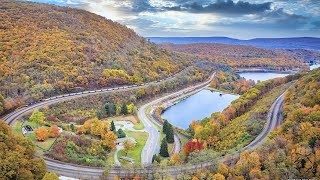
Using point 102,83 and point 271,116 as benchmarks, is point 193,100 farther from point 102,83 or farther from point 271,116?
point 271,116

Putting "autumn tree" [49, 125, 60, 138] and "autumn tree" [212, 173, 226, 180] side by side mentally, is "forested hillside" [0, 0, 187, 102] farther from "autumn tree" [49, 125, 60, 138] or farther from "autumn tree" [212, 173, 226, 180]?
"autumn tree" [212, 173, 226, 180]

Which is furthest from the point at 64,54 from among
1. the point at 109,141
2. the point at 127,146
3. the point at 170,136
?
the point at 127,146

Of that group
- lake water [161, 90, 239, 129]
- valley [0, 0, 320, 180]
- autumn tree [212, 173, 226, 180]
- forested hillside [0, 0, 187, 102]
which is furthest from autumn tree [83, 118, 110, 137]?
lake water [161, 90, 239, 129]

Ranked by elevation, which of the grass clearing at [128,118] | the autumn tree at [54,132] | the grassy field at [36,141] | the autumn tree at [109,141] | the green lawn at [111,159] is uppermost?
the autumn tree at [54,132]

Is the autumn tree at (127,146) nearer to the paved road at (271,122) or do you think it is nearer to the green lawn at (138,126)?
the green lawn at (138,126)

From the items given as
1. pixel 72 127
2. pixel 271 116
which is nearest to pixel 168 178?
pixel 72 127

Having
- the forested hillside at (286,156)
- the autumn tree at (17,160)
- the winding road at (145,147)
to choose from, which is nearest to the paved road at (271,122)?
the winding road at (145,147)

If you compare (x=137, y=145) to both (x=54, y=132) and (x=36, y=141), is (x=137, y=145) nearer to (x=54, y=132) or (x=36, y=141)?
(x=54, y=132)
